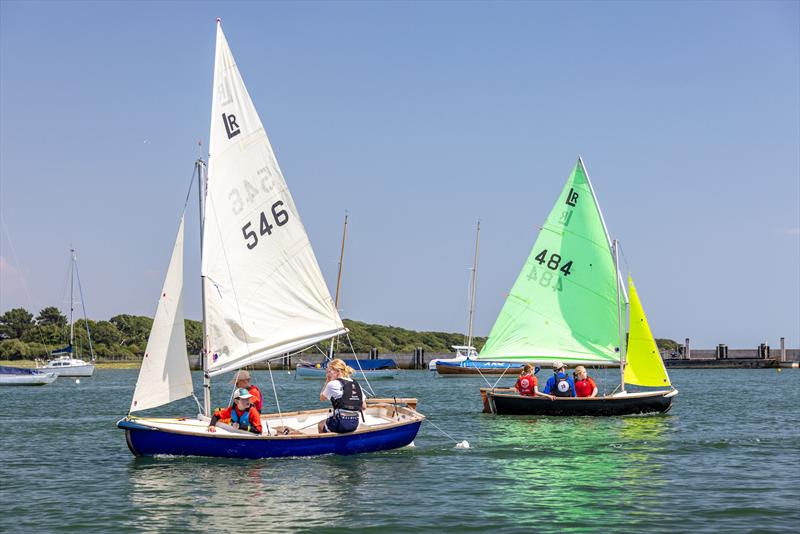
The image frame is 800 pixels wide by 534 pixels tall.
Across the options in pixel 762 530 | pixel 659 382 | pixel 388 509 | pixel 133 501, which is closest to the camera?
pixel 762 530

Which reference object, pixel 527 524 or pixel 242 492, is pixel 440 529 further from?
pixel 242 492

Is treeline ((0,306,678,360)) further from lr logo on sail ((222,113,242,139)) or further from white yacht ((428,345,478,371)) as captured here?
lr logo on sail ((222,113,242,139))

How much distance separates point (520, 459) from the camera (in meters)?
23.4

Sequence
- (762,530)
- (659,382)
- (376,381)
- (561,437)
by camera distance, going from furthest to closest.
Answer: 1. (376,381)
2. (659,382)
3. (561,437)
4. (762,530)

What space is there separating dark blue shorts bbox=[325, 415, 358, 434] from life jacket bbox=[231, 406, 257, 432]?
1.71m

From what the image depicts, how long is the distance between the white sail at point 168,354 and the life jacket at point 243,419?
3.57 ft

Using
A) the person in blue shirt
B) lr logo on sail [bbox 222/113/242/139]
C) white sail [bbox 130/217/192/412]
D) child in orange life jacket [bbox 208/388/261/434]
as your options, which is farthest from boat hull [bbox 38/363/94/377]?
child in orange life jacket [bbox 208/388/261/434]

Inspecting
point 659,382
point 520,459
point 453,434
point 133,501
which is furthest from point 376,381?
point 133,501

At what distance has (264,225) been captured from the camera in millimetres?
23984

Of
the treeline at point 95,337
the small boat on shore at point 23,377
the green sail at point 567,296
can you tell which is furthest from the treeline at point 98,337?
the green sail at point 567,296

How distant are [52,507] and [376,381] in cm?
6379

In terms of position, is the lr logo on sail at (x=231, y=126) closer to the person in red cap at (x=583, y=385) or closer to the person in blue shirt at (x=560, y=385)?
the person in blue shirt at (x=560, y=385)

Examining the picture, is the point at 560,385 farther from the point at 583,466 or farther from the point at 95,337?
the point at 95,337

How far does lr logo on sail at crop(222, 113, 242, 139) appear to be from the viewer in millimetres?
23334
